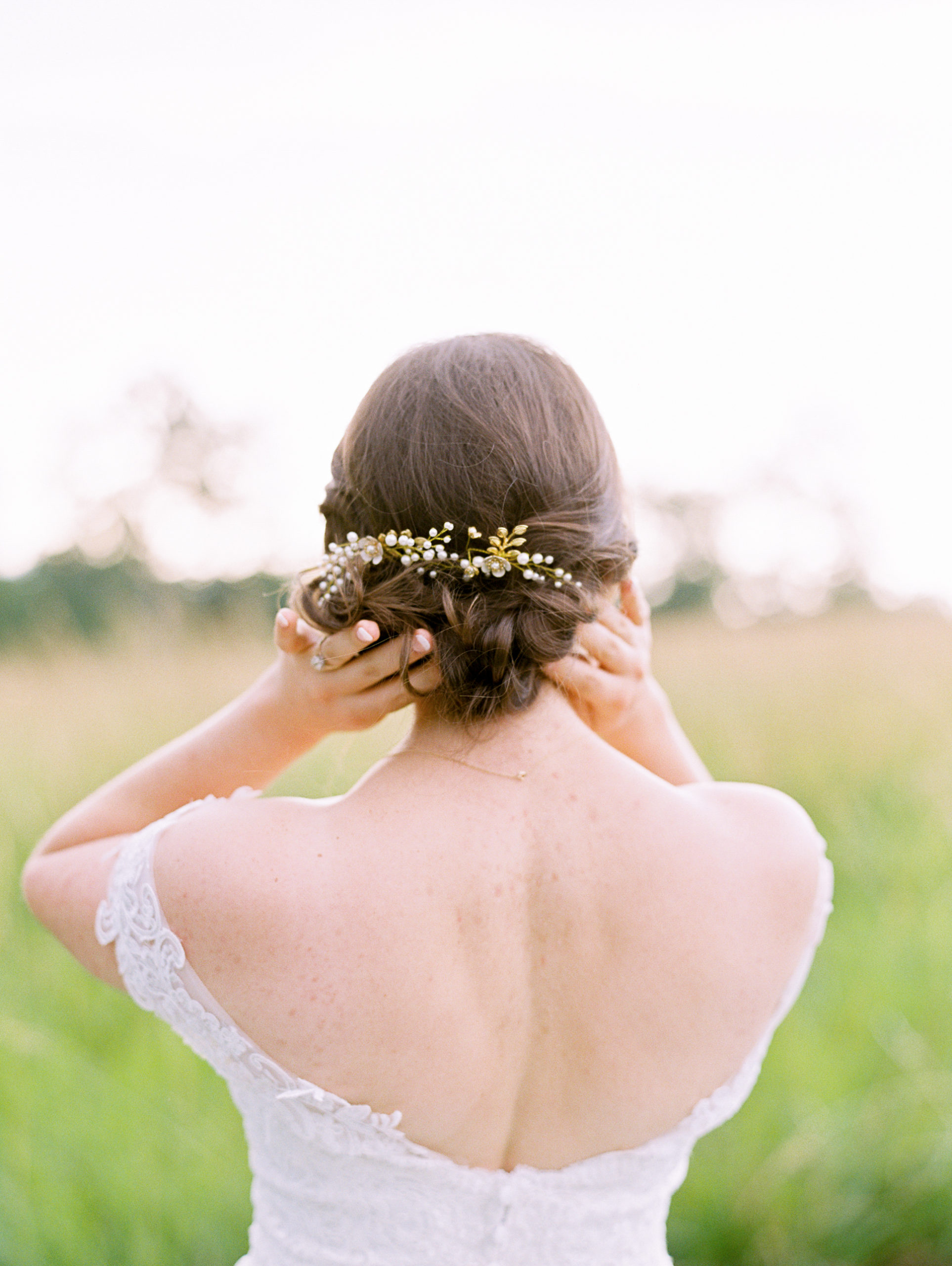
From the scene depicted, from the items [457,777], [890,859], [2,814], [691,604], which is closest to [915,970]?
[890,859]

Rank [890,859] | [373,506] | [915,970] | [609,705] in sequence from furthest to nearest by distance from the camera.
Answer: [890,859]
[915,970]
[609,705]
[373,506]

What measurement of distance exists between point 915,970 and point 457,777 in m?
3.01

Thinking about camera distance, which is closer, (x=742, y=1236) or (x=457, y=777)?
(x=457, y=777)

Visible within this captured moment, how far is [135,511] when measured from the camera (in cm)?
614

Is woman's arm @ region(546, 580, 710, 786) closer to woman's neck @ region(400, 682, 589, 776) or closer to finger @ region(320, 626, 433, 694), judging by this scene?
woman's neck @ region(400, 682, 589, 776)

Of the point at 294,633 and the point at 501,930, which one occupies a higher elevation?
the point at 294,633

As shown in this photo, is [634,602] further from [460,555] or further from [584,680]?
[460,555]

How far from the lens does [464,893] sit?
1296mm

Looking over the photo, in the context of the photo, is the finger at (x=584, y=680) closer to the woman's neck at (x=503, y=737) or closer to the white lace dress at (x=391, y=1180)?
the woman's neck at (x=503, y=737)

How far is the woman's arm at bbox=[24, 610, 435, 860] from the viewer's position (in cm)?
151

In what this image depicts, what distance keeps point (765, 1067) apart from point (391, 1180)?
225cm

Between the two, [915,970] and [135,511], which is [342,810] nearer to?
[915,970]

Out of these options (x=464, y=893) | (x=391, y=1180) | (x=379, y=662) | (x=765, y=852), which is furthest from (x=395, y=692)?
(x=391, y=1180)

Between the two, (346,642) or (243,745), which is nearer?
(346,642)
